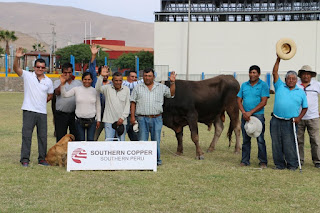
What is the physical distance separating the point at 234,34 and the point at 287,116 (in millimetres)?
54135

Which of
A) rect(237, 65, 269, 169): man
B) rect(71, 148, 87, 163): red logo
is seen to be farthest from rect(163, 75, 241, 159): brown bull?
rect(71, 148, 87, 163): red logo

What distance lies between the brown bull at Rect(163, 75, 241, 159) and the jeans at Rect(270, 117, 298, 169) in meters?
1.72

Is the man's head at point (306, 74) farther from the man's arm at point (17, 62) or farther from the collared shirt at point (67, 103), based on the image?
the man's arm at point (17, 62)

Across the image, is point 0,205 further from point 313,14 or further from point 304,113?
point 313,14

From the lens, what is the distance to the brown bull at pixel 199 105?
10523 millimetres

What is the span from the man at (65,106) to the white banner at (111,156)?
2.95 feet

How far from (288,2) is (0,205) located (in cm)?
6091

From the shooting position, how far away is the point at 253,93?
30.5ft

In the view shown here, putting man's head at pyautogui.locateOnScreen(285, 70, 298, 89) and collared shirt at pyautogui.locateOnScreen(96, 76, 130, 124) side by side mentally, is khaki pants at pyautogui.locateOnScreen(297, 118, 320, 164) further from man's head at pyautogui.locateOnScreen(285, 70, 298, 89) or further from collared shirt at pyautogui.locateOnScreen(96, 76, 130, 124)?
collared shirt at pyautogui.locateOnScreen(96, 76, 130, 124)

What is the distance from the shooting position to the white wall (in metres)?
61.5

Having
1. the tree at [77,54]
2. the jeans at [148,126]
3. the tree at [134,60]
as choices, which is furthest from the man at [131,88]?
the tree at [77,54]

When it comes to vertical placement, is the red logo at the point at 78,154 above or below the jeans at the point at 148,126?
below

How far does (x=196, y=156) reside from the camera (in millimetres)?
10445

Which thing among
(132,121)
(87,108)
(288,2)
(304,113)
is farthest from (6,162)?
(288,2)
